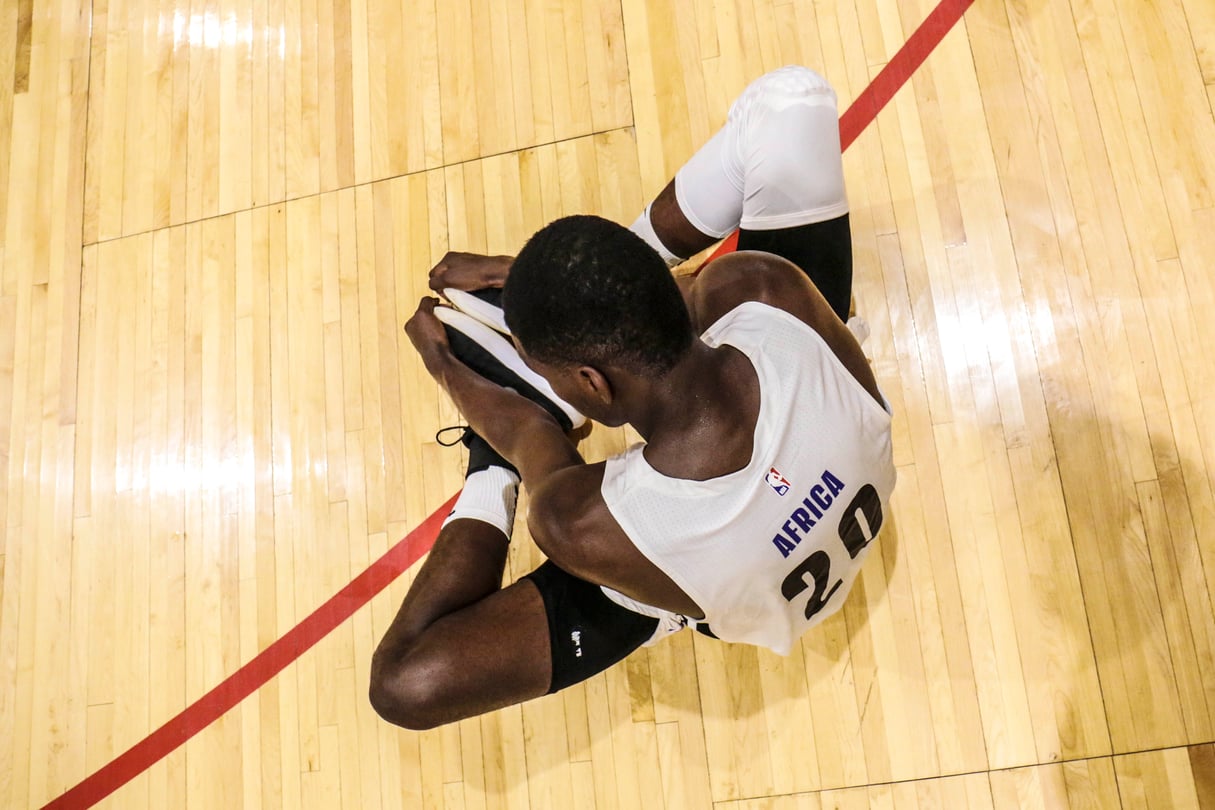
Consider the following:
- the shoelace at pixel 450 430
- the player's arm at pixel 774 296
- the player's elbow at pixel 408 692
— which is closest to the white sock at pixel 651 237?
the player's arm at pixel 774 296

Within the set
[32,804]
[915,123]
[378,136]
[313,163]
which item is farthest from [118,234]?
[915,123]

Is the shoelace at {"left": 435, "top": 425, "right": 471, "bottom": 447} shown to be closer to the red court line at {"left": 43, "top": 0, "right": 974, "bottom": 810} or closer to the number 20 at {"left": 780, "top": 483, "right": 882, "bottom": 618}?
the red court line at {"left": 43, "top": 0, "right": 974, "bottom": 810}

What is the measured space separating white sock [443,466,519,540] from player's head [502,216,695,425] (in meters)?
0.68

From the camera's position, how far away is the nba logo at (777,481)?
51.6 inches

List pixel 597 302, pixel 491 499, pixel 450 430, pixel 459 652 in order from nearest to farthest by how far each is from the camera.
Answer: pixel 597 302, pixel 459 652, pixel 491 499, pixel 450 430

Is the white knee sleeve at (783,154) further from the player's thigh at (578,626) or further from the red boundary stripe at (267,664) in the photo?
the red boundary stripe at (267,664)

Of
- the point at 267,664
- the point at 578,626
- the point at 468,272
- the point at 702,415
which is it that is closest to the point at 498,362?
the point at 468,272

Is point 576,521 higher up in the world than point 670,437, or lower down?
lower down

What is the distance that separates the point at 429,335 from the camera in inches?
84.9

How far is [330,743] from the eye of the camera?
86.8 inches

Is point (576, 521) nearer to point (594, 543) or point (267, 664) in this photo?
point (594, 543)

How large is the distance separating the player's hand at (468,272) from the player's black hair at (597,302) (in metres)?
0.89

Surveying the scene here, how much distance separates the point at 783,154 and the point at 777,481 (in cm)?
71

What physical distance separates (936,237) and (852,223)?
0.20m
